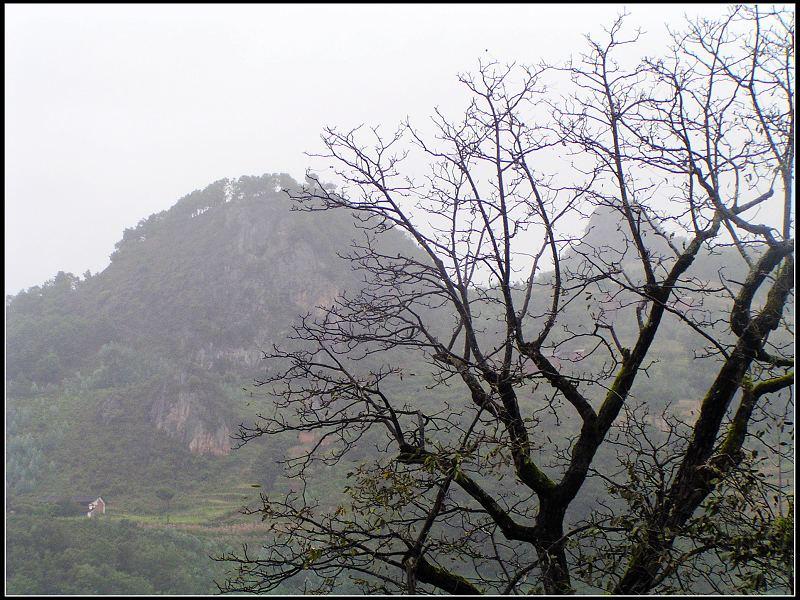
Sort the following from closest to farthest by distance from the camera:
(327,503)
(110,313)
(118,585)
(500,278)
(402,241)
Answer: (500,278) → (118,585) → (327,503) → (110,313) → (402,241)

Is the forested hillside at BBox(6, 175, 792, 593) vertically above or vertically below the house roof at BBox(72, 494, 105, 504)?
above

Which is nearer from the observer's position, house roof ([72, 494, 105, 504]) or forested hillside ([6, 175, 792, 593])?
forested hillside ([6, 175, 792, 593])

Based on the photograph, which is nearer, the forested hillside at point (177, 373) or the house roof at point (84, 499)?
the forested hillside at point (177, 373)

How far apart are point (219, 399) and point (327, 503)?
1102cm

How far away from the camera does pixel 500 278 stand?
4.14m

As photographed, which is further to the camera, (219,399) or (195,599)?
(219,399)

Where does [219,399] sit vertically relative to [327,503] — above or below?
above

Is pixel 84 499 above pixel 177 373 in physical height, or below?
below

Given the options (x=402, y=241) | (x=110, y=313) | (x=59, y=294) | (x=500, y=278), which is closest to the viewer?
(x=500, y=278)

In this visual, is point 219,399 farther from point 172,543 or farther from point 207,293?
point 207,293

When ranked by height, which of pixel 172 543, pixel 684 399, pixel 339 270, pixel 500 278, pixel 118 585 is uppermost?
pixel 339 270

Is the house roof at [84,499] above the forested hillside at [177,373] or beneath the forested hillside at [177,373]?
beneath

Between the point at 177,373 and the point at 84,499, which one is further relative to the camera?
the point at 177,373

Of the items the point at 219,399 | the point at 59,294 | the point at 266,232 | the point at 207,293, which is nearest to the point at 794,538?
the point at 219,399
